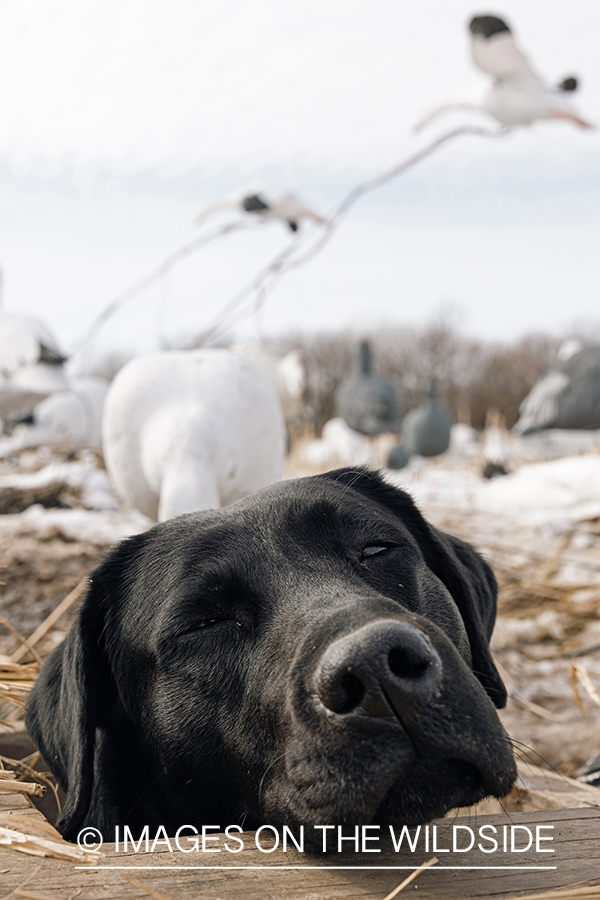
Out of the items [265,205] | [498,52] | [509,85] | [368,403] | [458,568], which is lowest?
[368,403]

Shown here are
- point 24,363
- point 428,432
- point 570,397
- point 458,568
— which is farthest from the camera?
point 428,432

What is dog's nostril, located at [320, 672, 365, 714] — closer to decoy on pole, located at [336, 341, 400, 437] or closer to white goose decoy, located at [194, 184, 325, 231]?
white goose decoy, located at [194, 184, 325, 231]

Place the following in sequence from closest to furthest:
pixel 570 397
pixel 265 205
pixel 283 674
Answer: pixel 283 674, pixel 265 205, pixel 570 397

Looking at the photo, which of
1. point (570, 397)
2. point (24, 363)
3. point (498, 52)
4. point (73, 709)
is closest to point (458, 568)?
point (73, 709)

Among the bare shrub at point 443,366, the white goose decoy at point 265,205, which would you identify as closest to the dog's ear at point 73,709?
the white goose decoy at point 265,205

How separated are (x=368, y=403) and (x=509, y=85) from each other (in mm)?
5760

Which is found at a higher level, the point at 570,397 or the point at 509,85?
the point at 509,85

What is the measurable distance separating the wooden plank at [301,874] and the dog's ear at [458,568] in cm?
51

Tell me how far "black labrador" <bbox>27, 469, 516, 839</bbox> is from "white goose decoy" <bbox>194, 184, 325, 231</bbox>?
458 cm

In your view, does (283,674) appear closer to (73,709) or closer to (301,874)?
(301,874)

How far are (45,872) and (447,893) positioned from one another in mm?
621

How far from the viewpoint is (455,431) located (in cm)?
1672

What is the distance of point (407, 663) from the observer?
1154 mm

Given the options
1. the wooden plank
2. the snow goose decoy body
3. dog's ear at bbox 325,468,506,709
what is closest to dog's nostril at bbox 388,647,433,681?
the wooden plank
